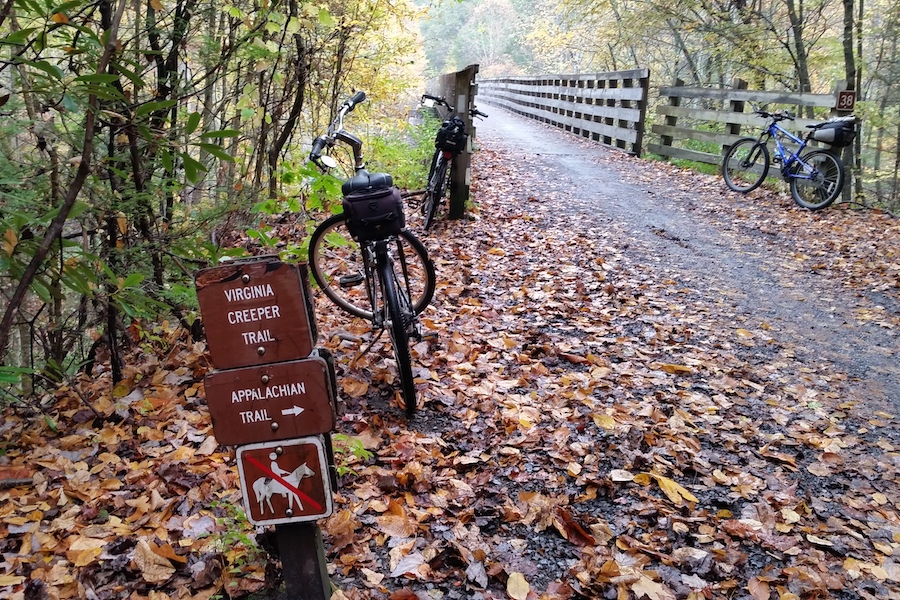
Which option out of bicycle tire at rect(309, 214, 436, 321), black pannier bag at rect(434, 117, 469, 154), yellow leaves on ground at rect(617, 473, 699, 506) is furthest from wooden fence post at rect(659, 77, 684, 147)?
yellow leaves on ground at rect(617, 473, 699, 506)

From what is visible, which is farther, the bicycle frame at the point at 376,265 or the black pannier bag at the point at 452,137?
the black pannier bag at the point at 452,137

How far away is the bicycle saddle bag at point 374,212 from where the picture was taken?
357cm

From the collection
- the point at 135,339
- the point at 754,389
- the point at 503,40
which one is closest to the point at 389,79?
the point at 135,339

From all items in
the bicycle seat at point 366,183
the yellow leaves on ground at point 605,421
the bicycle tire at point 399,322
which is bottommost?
the yellow leaves on ground at point 605,421

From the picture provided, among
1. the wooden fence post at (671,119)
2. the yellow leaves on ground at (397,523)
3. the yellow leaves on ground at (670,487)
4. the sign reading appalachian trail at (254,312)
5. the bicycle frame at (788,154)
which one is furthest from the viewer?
the wooden fence post at (671,119)

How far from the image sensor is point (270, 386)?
5.73 ft

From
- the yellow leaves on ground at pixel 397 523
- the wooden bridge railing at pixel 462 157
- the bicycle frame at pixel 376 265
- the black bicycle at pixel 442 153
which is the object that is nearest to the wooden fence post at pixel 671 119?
the wooden bridge railing at pixel 462 157

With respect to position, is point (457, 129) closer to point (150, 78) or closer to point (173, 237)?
point (150, 78)

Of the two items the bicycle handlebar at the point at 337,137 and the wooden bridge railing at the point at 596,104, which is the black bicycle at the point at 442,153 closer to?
the bicycle handlebar at the point at 337,137

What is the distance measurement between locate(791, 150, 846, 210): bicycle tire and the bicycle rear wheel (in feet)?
16.8

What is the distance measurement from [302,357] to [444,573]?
124 centimetres

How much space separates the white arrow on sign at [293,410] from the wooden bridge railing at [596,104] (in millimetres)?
13093

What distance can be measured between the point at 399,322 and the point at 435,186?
13.1ft

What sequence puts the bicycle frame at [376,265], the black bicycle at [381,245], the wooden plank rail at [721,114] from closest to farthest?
the black bicycle at [381,245] < the bicycle frame at [376,265] < the wooden plank rail at [721,114]
